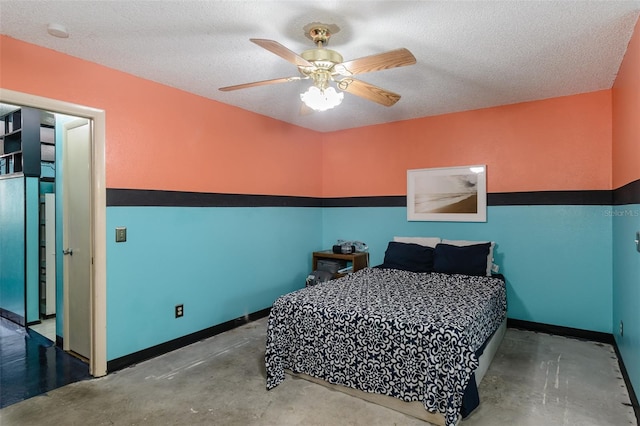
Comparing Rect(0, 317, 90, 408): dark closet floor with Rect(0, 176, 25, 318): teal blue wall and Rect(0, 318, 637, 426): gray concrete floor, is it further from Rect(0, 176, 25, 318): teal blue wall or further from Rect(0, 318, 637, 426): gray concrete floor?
Rect(0, 176, 25, 318): teal blue wall

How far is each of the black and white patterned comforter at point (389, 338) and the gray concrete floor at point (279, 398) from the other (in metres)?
0.17

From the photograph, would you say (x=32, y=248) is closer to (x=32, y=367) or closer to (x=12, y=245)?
(x=12, y=245)

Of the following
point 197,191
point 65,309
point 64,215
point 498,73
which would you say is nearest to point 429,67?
point 498,73

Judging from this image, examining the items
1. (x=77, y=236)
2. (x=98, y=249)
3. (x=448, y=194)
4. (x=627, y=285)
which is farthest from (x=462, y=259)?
(x=77, y=236)

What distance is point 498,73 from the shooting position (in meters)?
2.89

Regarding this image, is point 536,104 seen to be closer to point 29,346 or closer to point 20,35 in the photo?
point 20,35

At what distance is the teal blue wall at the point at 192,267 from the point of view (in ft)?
9.43

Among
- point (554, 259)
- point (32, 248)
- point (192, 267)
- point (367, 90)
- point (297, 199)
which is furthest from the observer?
point (297, 199)

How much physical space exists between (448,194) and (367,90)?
2.17 metres

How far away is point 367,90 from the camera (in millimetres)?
2406

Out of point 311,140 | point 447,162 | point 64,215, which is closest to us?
point 64,215

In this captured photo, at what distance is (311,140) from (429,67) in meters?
2.42

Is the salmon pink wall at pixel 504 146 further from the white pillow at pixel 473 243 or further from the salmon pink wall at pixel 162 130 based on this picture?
the salmon pink wall at pixel 162 130

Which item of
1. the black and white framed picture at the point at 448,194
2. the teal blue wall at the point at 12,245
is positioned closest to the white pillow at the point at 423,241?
the black and white framed picture at the point at 448,194
